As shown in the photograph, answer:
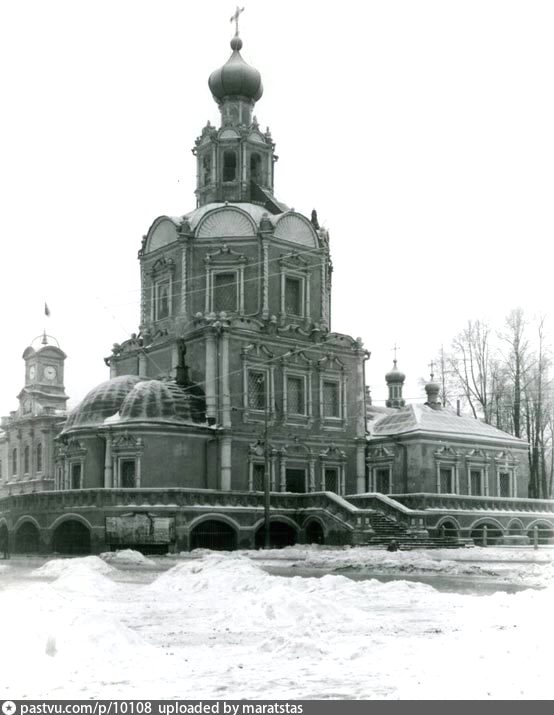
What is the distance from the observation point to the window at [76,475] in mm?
39375

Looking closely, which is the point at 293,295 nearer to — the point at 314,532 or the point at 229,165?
the point at 229,165

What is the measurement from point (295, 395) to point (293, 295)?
495cm

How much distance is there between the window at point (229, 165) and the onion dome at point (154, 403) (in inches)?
517

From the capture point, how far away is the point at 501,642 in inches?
391

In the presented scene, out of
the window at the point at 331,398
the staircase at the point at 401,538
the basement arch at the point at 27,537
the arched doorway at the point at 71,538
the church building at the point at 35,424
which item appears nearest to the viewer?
the staircase at the point at 401,538

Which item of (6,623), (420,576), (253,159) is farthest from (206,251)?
(6,623)

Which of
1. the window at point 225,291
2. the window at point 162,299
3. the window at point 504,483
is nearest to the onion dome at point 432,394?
the window at point 504,483

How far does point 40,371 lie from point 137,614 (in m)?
50.7

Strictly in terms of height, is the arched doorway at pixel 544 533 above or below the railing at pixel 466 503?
below

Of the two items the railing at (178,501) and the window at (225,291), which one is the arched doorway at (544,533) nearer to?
the railing at (178,501)

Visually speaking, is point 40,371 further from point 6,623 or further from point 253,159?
point 6,623

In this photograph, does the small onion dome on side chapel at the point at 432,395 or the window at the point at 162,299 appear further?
the small onion dome on side chapel at the point at 432,395

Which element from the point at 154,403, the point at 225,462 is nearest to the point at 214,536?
the point at 225,462

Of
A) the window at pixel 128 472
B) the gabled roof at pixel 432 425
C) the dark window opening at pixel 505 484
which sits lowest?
the dark window opening at pixel 505 484
